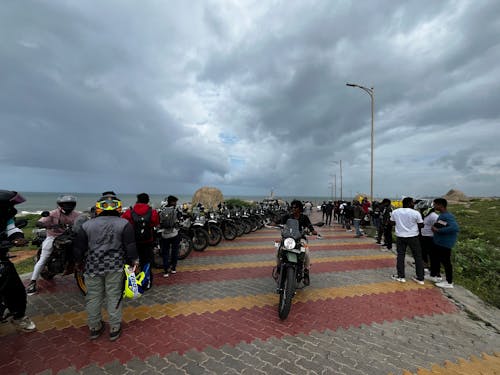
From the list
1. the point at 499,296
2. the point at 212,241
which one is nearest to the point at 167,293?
the point at 212,241

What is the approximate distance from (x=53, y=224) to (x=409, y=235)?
835cm

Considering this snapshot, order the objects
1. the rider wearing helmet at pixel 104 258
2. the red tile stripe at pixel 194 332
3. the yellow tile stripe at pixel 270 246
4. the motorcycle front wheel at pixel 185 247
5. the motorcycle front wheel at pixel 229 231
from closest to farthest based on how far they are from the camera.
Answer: the red tile stripe at pixel 194 332 < the rider wearing helmet at pixel 104 258 < the motorcycle front wheel at pixel 185 247 < the yellow tile stripe at pixel 270 246 < the motorcycle front wheel at pixel 229 231

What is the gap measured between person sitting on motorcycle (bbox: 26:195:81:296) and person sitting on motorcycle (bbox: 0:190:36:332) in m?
1.58

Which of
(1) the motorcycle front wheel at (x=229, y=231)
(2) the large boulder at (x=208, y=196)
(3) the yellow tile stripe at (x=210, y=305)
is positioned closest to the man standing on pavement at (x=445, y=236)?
(3) the yellow tile stripe at (x=210, y=305)

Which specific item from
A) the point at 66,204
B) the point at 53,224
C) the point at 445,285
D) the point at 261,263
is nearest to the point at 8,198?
the point at 66,204

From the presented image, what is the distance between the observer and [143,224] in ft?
15.6

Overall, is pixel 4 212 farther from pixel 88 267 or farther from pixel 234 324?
pixel 234 324

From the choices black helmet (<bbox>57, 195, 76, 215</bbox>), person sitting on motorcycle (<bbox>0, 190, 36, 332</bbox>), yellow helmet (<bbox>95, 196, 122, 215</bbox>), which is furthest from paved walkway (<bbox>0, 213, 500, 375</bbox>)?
yellow helmet (<bbox>95, 196, 122, 215</bbox>)

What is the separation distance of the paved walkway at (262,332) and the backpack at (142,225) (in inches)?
48.7

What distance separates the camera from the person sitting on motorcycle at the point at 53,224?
4.99m

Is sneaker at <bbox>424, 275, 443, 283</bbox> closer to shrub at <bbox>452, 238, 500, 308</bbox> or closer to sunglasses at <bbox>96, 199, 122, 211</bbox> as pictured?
shrub at <bbox>452, 238, 500, 308</bbox>

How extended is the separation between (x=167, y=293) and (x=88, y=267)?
2101 millimetres

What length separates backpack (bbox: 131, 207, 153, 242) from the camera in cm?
474

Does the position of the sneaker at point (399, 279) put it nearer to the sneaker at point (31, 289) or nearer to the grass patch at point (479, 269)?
the grass patch at point (479, 269)
